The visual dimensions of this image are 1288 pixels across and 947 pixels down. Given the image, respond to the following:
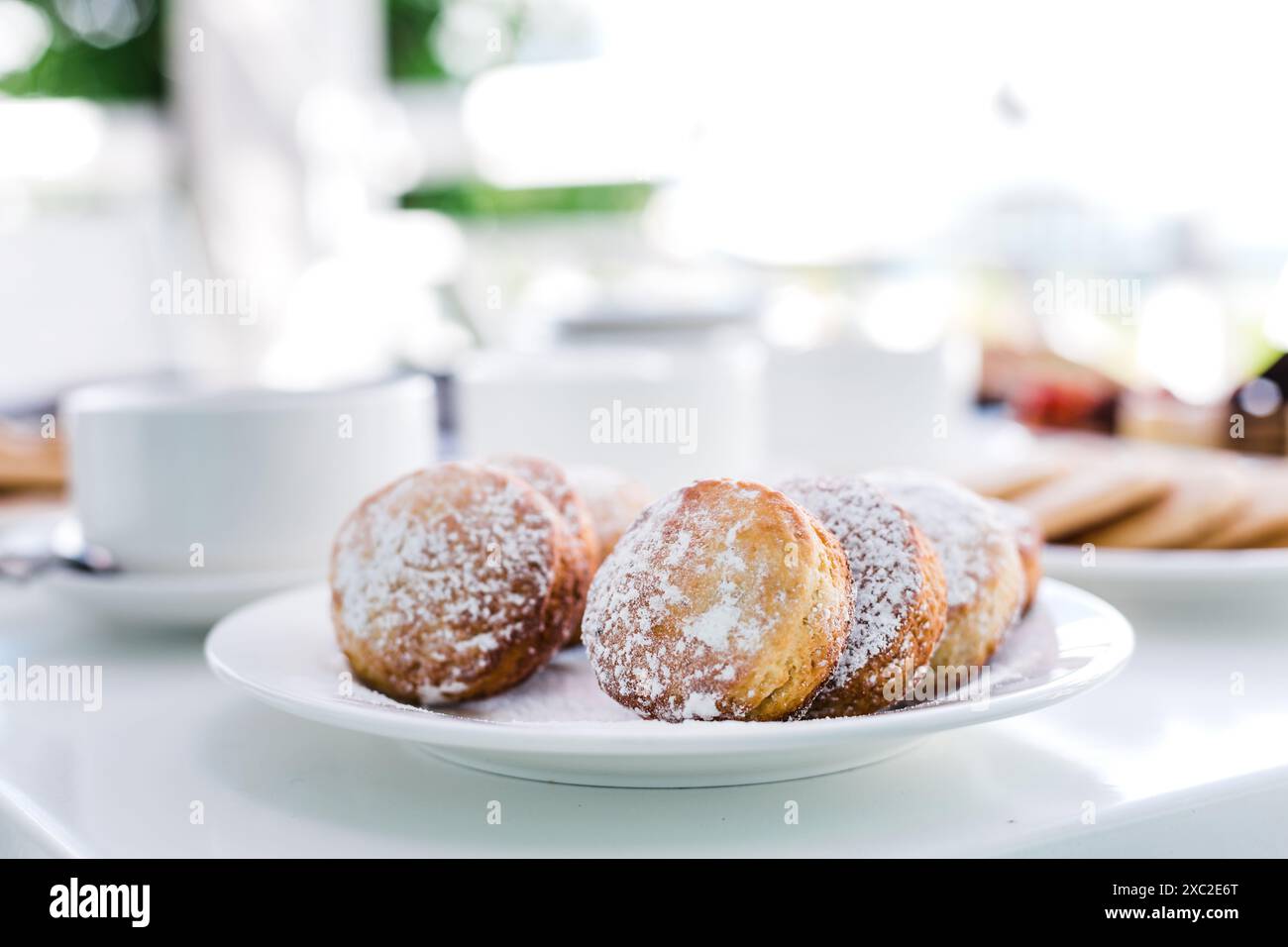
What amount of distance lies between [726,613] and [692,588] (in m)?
0.02

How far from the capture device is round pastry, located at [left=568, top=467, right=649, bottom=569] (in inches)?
29.7

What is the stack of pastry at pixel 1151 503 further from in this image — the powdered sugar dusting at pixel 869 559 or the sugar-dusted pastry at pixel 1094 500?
the powdered sugar dusting at pixel 869 559

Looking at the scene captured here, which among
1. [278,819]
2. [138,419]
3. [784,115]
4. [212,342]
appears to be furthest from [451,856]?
[212,342]

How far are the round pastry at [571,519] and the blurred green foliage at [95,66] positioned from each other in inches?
191

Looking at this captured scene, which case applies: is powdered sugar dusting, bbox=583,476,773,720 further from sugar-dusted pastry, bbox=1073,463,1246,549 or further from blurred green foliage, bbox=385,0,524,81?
blurred green foliage, bbox=385,0,524,81

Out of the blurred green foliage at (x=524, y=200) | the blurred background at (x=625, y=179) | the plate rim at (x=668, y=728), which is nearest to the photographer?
the plate rim at (x=668, y=728)

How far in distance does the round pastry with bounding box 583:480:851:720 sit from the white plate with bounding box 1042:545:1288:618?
36 cm

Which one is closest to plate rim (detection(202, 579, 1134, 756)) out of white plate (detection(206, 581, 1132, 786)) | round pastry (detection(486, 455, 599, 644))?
white plate (detection(206, 581, 1132, 786))

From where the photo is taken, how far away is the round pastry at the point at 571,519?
0.69m

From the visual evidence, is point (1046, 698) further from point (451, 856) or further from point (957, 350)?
point (957, 350)

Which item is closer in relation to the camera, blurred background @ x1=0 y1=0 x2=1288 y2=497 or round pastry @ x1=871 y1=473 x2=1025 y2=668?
round pastry @ x1=871 y1=473 x2=1025 y2=668

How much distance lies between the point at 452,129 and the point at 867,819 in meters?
4.77

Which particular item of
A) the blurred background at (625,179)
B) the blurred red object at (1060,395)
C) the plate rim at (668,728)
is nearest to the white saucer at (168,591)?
the plate rim at (668,728)

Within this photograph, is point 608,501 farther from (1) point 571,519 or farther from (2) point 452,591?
(2) point 452,591
